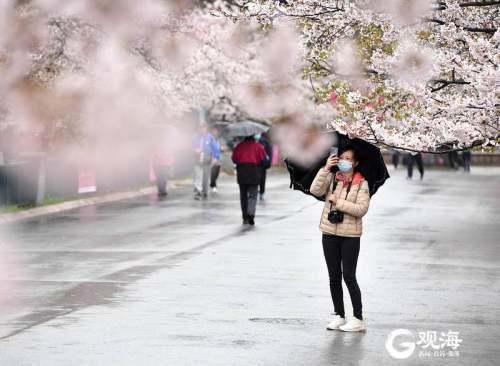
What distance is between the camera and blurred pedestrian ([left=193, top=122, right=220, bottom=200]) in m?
36.1

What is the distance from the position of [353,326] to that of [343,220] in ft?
3.20

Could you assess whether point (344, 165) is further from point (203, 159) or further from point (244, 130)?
point (203, 159)

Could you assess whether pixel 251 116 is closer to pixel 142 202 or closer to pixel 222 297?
pixel 142 202

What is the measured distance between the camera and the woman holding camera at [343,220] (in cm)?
1219

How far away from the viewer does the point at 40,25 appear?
33.2m

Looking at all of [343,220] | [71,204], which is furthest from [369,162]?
[71,204]

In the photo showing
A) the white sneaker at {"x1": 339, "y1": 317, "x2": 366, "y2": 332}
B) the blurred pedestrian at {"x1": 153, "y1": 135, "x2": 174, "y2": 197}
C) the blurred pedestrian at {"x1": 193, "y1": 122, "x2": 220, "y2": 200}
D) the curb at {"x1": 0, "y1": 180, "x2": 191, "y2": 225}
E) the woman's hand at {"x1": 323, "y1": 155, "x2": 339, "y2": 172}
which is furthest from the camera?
the blurred pedestrian at {"x1": 153, "y1": 135, "x2": 174, "y2": 197}

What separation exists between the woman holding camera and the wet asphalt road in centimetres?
32

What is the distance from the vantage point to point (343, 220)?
12211 millimetres

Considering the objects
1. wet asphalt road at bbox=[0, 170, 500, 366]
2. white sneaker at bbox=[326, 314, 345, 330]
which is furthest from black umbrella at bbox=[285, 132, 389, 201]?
wet asphalt road at bbox=[0, 170, 500, 366]

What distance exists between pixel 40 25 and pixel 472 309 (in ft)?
70.0

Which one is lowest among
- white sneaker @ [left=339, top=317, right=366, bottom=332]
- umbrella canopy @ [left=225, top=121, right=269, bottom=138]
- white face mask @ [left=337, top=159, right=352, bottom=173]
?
white sneaker @ [left=339, top=317, right=366, bottom=332]

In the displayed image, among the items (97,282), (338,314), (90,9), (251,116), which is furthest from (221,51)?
(338,314)

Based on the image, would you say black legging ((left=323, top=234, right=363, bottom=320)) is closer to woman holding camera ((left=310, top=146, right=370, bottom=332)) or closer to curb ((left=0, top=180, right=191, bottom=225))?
woman holding camera ((left=310, top=146, right=370, bottom=332))
